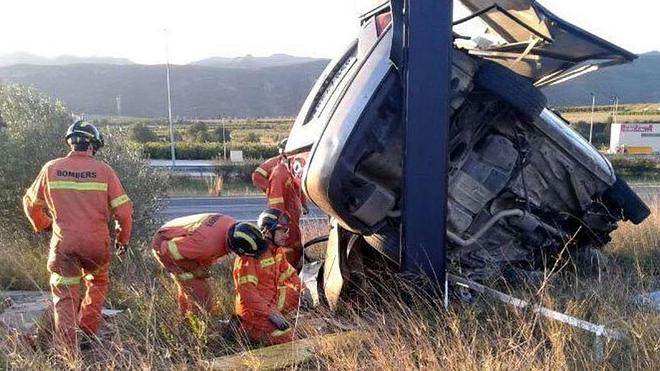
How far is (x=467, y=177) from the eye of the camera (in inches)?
162

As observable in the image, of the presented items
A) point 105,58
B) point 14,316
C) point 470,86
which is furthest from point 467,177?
point 105,58

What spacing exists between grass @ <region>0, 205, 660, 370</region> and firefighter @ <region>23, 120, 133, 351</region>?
25cm

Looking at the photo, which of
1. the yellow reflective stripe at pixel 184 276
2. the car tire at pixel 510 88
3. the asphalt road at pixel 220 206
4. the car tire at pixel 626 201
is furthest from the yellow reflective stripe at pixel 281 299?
the asphalt road at pixel 220 206

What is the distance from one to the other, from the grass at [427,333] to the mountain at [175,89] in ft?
249

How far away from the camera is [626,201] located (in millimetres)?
4688

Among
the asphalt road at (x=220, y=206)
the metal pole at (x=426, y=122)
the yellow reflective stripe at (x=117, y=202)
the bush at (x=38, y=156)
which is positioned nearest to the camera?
the metal pole at (x=426, y=122)

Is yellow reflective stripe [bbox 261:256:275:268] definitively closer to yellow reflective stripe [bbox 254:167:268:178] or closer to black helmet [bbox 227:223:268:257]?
black helmet [bbox 227:223:268:257]

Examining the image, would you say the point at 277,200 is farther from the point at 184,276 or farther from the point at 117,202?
the point at 117,202

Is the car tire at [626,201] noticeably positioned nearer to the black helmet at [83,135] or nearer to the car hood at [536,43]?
the car hood at [536,43]

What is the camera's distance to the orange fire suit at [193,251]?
13.8ft

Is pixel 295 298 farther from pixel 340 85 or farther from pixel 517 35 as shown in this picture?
pixel 517 35

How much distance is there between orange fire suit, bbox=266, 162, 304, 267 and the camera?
5797mm

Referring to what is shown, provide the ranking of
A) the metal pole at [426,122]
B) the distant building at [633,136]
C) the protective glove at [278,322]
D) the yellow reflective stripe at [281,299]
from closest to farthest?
the metal pole at [426,122]
the protective glove at [278,322]
the yellow reflective stripe at [281,299]
the distant building at [633,136]

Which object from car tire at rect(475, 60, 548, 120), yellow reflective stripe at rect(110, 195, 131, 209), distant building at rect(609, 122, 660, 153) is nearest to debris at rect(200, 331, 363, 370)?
yellow reflective stripe at rect(110, 195, 131, 209)
